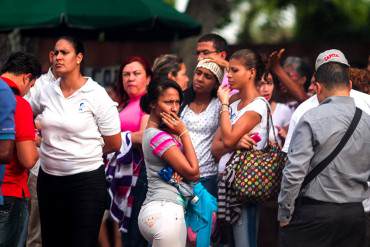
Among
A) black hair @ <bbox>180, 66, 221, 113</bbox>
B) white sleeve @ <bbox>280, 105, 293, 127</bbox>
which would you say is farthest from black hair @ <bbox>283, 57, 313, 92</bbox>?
black hair @ <bbox>180, 66, 221, 113</bbox>

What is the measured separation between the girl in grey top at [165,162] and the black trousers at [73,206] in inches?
19.9

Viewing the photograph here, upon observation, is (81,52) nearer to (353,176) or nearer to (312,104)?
(312,104)

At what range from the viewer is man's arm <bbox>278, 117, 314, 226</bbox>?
6.33 m

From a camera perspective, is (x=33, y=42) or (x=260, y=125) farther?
(x=33, y=42)

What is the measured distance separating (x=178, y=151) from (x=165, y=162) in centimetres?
13

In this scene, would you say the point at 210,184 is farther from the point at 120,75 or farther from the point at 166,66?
the point at 120,75

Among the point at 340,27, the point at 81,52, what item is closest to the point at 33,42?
the point at 81,52

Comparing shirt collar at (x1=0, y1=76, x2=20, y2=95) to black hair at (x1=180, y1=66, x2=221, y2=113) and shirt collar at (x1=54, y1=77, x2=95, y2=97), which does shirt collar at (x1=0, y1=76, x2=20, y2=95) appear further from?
black hair at (x1=180, y1=66, x2=221, y2=113)

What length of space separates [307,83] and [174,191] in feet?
10.8

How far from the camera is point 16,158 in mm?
6652

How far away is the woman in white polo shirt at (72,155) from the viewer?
279 inches

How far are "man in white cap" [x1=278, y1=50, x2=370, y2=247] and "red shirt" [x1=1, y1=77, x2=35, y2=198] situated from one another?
1774 mm

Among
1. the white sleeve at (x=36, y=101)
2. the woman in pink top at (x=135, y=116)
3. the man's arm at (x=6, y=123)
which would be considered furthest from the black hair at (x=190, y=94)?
the man's arm at (x=6, y=123)

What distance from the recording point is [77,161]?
7.10m
